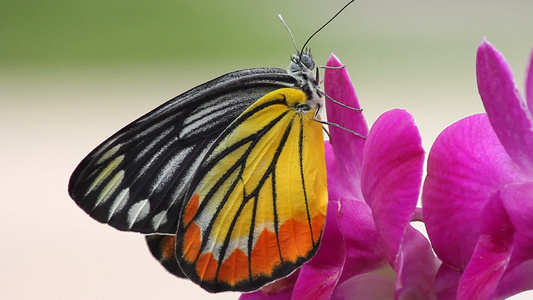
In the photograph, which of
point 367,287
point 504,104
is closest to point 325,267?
point 367,287

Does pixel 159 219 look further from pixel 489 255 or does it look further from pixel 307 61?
pixel 489 255

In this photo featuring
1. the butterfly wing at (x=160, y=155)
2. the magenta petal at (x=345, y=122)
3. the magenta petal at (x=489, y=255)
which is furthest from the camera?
the butterfly wing at (x=160, y=155)

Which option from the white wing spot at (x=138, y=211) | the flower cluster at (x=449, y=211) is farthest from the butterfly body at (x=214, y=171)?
the flower cluster at (x=449, y=211)

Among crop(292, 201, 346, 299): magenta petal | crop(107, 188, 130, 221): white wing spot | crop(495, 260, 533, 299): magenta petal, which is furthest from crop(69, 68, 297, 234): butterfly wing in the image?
crop(495, 260, 533, 299): magenta petal

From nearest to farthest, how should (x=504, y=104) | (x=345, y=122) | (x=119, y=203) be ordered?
(x=504, y=104) → (x=345, y=122) → (x=119, y=203)

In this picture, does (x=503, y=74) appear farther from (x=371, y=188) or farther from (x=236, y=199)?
(x=236, y=199)

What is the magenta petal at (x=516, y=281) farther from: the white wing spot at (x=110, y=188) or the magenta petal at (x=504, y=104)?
the white wing spot at (x=110, y=188)

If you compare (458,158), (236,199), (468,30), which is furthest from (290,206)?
(468,30)
